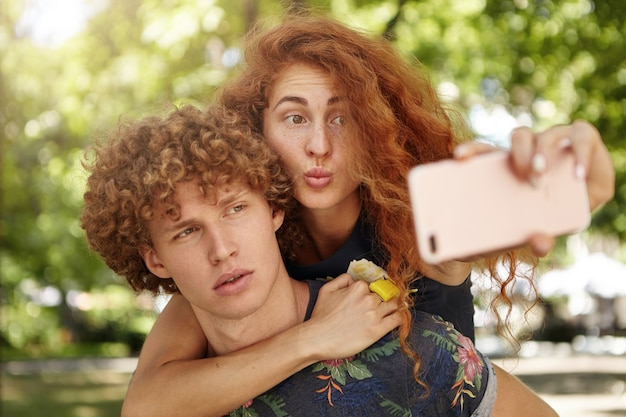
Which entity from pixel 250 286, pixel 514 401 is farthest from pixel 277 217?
pixel 514 401

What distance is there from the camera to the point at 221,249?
93.7 inches

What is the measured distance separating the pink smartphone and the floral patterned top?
3.13 ft

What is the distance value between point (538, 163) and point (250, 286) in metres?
1.07

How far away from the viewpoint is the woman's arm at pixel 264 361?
98.1 inches

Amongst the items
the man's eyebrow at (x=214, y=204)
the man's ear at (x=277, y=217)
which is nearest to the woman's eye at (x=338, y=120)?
the man's ear at (x=277, y=217)

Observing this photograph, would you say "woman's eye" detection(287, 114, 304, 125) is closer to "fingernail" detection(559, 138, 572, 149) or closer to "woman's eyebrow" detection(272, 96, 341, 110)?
"woman's eyebrow" detection(272, 96, 341, 110)

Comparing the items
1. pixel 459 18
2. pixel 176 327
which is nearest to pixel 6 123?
pixel 459 18

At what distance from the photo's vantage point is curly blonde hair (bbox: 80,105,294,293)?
2.45m

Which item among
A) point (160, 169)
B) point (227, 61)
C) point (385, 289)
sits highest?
point (227, 61)

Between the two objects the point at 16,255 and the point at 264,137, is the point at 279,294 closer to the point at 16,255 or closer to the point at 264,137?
the point at 264,137

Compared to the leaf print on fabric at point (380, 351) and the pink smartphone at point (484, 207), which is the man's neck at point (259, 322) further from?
the pink smartphone at point (484, 207)

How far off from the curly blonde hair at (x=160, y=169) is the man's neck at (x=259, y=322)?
0.95 ft

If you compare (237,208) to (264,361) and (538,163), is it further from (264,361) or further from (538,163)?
(538,163)

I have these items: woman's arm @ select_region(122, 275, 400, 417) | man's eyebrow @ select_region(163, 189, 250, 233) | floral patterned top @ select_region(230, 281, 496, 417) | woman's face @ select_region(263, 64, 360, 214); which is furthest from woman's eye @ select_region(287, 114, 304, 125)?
floral patterned top @ select_region(230, 281, 496, 417)
